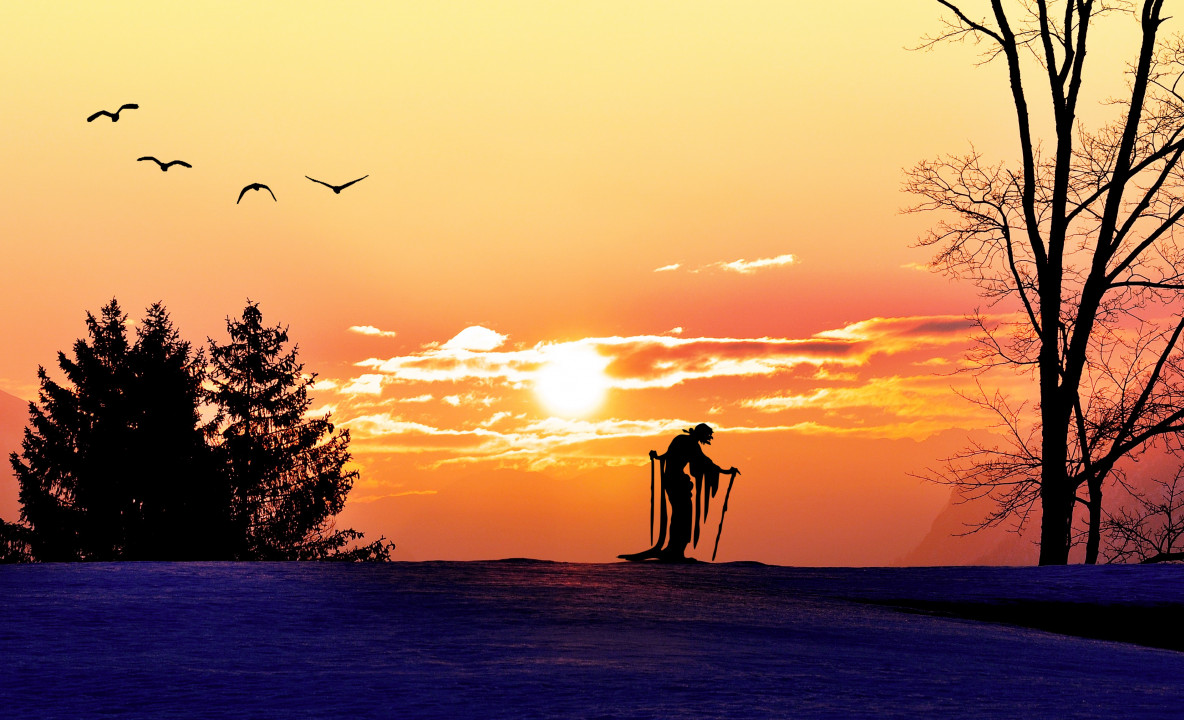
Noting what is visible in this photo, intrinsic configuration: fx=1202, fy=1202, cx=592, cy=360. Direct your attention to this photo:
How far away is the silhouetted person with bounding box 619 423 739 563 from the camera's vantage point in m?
18.6

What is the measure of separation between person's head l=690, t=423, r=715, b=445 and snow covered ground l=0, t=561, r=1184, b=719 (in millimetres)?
3312

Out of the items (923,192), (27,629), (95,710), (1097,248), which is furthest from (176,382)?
(95,710)

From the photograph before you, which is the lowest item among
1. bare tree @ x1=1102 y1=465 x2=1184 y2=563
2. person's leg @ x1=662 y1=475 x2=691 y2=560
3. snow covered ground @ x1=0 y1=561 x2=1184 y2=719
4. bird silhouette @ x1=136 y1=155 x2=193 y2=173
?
snow covered ground @ x1=0 y1=561 x2=1184 y2=719

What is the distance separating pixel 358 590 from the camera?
497 inches

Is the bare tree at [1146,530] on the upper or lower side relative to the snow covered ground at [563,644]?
upper

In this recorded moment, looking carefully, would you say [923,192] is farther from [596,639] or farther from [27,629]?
[27,629]

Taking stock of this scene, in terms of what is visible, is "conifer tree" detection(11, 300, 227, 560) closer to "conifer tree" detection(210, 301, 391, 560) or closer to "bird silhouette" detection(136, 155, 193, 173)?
"conifer tree" detection(210, 301, 391, 560)

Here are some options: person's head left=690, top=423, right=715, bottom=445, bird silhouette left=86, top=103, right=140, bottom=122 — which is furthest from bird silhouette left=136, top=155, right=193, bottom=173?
person's head left=690, top=423, right=715, bottom=445

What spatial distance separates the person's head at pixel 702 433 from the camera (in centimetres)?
1872

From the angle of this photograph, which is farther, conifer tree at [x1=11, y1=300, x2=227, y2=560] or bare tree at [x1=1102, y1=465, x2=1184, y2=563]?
conifer tree at [x1=11, y1=300, x2=227, y2=560]

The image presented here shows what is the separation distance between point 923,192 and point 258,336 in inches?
1047

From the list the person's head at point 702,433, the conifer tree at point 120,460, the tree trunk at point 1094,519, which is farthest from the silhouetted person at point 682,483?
the conifer tree at point 120,460

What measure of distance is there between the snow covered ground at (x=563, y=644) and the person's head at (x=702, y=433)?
3312mm

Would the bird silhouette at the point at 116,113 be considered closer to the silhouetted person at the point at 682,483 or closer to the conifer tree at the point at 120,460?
the silhouetted person at the point at 682,483
